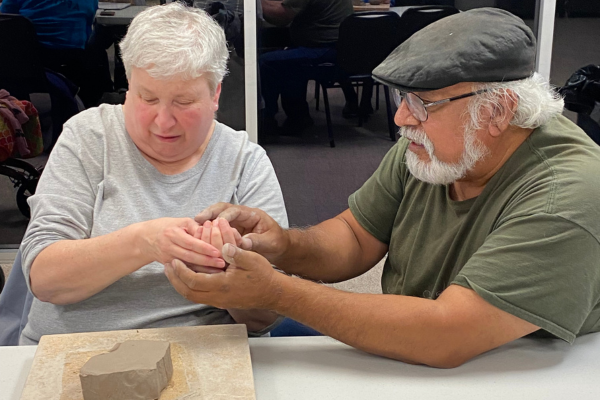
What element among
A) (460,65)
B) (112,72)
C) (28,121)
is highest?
(460,65)

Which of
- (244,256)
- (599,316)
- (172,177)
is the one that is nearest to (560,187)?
(599,316)

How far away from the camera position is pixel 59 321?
4.92 feet

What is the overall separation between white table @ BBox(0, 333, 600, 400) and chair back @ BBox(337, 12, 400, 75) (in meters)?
2.74

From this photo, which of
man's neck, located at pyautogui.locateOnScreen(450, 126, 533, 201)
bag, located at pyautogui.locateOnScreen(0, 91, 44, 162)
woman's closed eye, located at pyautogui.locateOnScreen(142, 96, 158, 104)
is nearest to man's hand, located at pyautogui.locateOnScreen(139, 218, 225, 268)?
woman's closed eye, located at pyautogui.locateOnScreen(142, 96, 158, 104)

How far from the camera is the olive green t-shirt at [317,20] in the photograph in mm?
3770

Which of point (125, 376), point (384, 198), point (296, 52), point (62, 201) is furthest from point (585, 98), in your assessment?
point (125, 376)

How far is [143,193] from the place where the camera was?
160cm

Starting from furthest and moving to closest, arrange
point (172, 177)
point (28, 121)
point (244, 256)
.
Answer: point (28, 121)
point (172, 177)
point (244, 256)

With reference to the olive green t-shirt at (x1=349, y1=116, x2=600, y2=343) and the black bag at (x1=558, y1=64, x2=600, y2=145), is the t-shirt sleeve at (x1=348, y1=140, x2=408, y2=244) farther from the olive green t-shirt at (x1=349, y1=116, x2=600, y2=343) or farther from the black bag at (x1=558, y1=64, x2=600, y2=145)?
the black bag at (x1=558, y1=64, x2=600, y2=145)

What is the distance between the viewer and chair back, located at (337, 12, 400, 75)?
12.4 feet

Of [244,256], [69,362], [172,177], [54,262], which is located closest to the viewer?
[69,362]

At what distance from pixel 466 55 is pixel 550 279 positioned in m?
0.52

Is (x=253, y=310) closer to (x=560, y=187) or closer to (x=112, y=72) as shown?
(x=560, y=187)

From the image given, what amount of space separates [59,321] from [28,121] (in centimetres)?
228
